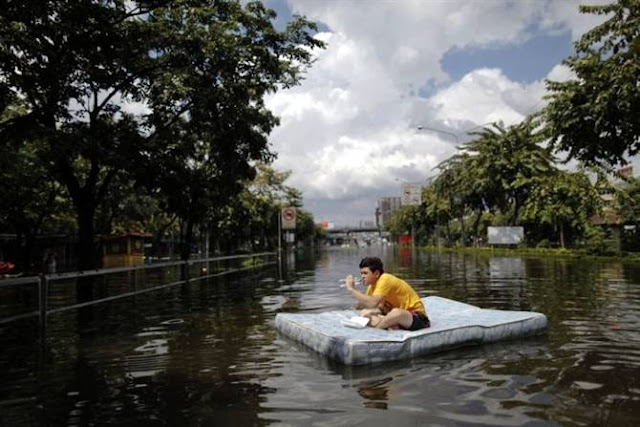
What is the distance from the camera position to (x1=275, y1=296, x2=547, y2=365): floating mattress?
7227mm

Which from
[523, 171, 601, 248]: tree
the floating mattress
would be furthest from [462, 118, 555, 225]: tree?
the floating mattress

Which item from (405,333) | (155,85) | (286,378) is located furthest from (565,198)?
(286,378)

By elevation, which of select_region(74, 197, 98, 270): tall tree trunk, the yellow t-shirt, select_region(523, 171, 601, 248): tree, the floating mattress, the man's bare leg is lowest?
the floating mattress

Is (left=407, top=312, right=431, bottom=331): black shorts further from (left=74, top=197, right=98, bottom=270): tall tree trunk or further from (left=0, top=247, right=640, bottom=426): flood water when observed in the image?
(left=74, top=197, right=98, bottom=270): tall tree trunk

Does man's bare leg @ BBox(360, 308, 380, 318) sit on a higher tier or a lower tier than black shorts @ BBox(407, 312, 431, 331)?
higher

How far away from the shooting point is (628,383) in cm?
624

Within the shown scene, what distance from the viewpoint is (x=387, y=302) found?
334 inches

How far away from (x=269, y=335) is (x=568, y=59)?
1986cm

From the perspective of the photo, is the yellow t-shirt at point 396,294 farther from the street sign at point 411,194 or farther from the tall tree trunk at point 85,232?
the street sign at point 411,194

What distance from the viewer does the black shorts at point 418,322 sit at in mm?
8227

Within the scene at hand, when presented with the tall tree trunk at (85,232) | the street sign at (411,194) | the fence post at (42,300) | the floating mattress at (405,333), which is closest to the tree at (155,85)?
the tall tree trunk at (85,232)

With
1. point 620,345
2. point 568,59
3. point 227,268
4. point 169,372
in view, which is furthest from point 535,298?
point 227,268

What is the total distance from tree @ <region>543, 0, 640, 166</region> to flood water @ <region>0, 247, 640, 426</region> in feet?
35.5

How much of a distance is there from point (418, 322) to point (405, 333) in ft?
2.26
